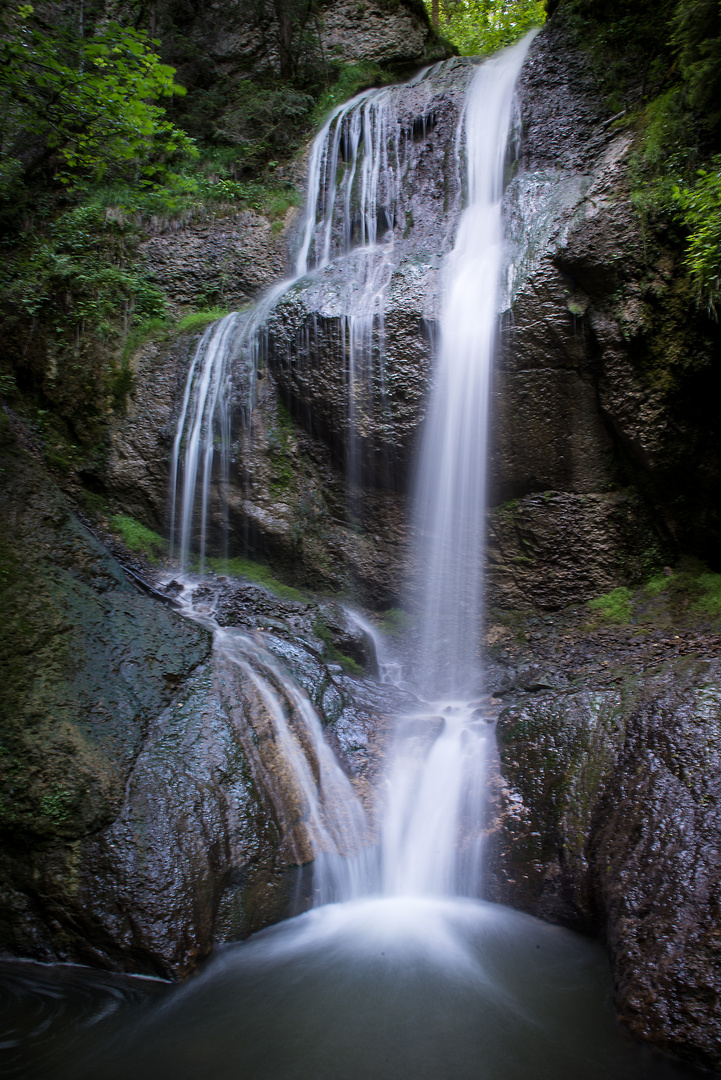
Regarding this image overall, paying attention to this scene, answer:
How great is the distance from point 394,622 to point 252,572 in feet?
7.08

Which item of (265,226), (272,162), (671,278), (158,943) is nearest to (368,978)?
(158,943)

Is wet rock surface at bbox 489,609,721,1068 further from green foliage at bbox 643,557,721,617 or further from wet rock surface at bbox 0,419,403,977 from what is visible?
wet rock surface at bbox 0,419,403,977

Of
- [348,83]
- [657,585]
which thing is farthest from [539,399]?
[348,83]

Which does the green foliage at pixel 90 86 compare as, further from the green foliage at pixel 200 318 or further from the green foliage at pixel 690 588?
the green foliage at pixel 690 588

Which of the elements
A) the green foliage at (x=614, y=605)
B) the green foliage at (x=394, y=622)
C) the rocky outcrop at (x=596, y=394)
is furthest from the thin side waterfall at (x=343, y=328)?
the green foliage at (x=614, y=605)

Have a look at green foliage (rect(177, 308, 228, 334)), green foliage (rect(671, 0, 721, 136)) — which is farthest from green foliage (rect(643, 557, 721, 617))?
green foliage (rect(177, 308, 228, 334))

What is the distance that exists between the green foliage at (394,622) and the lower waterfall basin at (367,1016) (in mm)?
4174

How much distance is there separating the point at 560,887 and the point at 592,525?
463 centimetres

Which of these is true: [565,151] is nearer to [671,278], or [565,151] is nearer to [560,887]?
[671,278]

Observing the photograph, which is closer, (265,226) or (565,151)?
(565,151)

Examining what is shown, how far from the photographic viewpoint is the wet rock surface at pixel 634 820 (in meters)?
3.38

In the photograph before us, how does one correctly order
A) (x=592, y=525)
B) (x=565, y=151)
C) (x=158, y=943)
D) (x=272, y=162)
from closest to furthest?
(x=158, y=943), (x=592, y=525), (x=565, y=151), (x=272, y=162)

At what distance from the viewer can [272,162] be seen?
12719mm

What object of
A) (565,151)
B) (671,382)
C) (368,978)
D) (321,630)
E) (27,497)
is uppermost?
(565,151)
